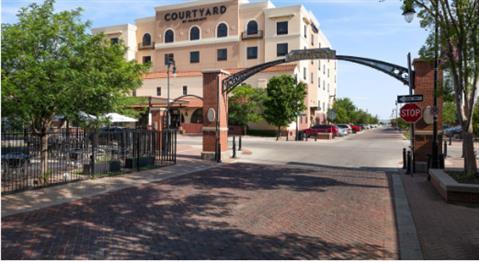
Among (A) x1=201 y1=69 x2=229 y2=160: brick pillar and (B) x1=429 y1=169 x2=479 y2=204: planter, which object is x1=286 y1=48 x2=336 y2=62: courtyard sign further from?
(B) x1=429 y1=169 x2=479 y2=204: planter

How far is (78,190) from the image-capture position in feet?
32.9

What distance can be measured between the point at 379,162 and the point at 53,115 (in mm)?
14181

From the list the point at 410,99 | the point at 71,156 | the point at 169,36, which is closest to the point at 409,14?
the point at 410,99

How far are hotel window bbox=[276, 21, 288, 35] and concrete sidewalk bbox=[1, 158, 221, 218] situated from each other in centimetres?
3540

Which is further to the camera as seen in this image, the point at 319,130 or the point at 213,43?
the point at 213,43

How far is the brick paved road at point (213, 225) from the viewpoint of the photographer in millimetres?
5535

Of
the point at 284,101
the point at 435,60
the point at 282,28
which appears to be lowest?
the point at 435,60

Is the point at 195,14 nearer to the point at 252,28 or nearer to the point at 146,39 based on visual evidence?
the point at 252,28

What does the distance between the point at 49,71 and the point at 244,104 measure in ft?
103

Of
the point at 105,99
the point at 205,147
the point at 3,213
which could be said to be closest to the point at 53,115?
the point at 105,99

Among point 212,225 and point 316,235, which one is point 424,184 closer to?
point 316,235

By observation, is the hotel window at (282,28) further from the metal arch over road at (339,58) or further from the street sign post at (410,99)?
the street sign post at (410,99)

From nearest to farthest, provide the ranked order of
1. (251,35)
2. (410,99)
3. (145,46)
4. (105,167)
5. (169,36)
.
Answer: (105,167) → (410,99) → (251,35) → (169,36) → (145,46)

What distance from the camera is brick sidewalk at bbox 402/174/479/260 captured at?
558 cm
